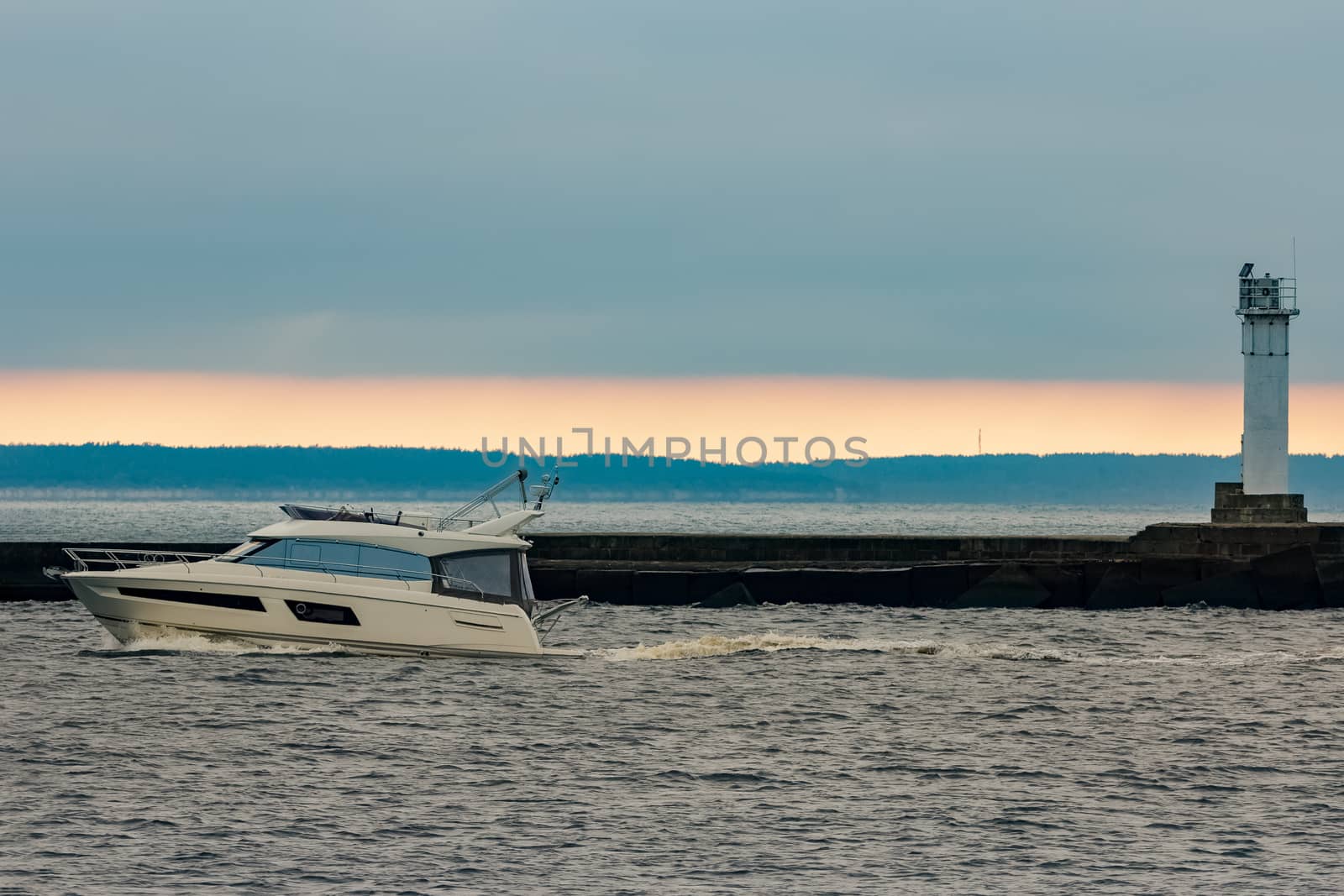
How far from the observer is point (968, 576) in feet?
116

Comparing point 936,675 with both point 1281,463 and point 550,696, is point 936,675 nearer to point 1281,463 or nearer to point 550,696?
point 550,696

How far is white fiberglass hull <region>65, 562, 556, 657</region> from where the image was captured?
2223cm

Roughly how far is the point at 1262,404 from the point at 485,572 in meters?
24.0

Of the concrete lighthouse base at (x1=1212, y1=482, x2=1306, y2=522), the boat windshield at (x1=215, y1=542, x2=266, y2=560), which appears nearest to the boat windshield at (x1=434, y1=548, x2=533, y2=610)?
the boat windshield at (x1=215, y1=542, x2=266, y2=560)

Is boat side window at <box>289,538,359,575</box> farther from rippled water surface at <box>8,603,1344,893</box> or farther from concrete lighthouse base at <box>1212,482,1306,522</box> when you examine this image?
concrete lighthouse base at <box>1212,482,1306,522</box>

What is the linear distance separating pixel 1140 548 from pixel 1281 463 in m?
4.37

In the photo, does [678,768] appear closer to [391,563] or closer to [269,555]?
[391,563]

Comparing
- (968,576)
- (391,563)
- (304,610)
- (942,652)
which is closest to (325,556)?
(304,610)

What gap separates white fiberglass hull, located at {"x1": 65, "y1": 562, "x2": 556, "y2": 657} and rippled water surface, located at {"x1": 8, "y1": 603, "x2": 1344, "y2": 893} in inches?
16.8

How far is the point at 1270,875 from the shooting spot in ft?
43.7

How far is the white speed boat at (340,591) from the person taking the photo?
22250 millimetres

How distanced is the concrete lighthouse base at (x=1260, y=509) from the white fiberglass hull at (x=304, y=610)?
22080mm

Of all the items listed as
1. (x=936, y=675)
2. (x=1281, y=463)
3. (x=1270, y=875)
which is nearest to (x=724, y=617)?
(x=936, y=675)

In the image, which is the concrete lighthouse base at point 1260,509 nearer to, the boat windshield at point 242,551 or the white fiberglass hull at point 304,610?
the white fiberglass hull at point 304,610
